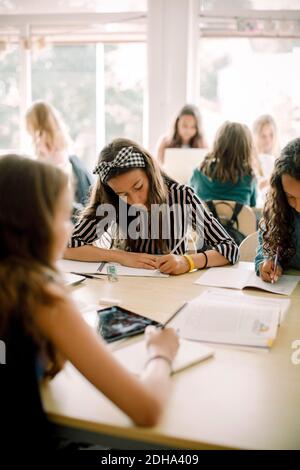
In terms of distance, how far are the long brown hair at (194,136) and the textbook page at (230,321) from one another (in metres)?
2.97

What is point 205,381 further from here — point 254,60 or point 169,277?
point 254,60

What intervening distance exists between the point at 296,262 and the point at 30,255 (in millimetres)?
1265

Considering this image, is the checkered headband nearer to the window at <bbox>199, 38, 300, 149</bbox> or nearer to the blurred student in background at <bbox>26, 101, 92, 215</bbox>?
the blurred student in background at <bbox>26, 101, 92, 215</bbox>

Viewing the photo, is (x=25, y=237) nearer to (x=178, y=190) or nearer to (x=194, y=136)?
(x=178, y=190)

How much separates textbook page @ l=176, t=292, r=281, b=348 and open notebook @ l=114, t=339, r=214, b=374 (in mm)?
67

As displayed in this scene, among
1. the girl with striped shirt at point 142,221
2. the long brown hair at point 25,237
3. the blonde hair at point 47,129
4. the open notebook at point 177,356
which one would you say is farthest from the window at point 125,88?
the long brown hair at point 25,237

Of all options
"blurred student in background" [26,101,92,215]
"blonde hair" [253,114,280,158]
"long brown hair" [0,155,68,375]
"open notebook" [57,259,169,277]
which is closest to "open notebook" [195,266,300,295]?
"open notebook" [57,259,169,277]

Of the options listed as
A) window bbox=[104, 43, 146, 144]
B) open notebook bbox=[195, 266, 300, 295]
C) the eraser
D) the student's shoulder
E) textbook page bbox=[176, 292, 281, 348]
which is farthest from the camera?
window bbox=[104, 43, 146, 144]

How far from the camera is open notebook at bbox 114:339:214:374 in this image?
1.06m

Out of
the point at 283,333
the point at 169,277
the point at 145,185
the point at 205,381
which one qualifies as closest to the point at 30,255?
the point at 205,381

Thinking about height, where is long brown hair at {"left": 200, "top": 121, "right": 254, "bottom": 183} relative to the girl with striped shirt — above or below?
above

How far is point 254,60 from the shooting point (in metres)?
4.51

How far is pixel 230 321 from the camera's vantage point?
1297 millimetres

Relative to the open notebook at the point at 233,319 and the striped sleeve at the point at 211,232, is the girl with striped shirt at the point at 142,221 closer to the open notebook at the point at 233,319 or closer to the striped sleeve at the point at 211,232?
the striped sleeve at the point at 211,232
